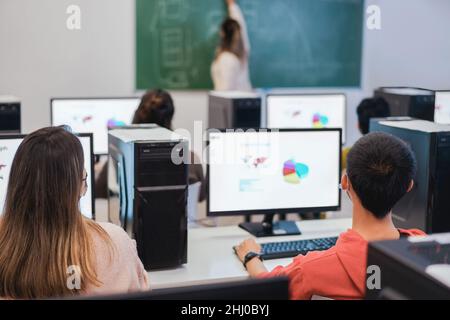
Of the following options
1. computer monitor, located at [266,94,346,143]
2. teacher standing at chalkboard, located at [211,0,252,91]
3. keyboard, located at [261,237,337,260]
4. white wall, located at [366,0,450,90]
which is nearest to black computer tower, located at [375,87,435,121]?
computer monitor, located at [266,94,346,143]

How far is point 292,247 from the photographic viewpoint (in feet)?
8.07

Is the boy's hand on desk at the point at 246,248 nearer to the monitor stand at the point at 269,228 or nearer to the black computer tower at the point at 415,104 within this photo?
the monitor stand at the point at 269,228

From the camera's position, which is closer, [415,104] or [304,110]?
[415,104]

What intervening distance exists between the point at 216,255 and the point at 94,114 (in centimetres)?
185

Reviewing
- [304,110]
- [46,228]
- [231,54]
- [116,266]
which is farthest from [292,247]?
[231,54]

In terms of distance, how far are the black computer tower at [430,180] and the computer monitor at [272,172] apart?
31cm

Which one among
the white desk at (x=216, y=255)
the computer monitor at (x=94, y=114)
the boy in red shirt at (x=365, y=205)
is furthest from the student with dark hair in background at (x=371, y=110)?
the boy in red shirt at (x=365, y=205)

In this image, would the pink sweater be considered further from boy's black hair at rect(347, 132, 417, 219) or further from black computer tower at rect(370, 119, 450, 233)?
black computer tower at rect(370, 119, 450, 233)

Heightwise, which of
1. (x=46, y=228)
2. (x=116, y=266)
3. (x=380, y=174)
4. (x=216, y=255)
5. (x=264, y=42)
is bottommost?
(x=216, y=255)

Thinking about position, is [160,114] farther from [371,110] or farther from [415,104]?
[415,104]

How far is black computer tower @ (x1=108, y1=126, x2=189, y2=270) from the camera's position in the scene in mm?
2268

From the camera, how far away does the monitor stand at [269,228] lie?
2711 mm

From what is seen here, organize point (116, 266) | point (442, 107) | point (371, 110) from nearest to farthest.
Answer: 1. point (116, 266)
2. point (371, 110)
3. point (442, 107)

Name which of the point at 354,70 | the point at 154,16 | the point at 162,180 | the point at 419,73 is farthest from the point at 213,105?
the point at 419,73
